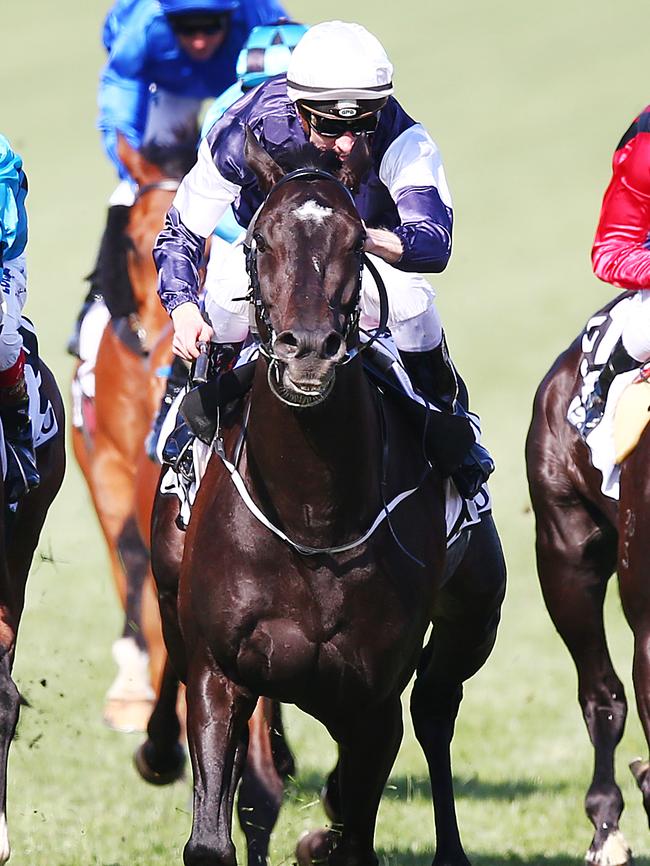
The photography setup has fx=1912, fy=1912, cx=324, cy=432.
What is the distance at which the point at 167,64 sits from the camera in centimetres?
952

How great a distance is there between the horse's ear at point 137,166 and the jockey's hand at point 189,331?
143 inches

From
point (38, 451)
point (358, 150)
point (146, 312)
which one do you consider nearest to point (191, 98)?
point (146, 312)

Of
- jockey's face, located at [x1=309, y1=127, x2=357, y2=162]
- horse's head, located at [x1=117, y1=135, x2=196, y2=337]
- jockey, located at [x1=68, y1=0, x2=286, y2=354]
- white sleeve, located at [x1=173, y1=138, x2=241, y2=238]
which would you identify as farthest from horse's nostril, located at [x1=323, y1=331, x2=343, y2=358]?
jockey, located at [x1=68, y1=0, x2=286, y2=354]

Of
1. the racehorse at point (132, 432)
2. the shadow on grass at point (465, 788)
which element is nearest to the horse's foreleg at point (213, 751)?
the shadow on grass at point (465, 788)

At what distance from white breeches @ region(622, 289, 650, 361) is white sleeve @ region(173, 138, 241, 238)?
150 centimetres

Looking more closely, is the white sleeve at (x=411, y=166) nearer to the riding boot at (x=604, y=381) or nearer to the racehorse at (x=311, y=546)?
the racehorse at (x=311, y=546)

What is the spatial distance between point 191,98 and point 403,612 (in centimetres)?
463

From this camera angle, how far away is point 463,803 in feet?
26.3

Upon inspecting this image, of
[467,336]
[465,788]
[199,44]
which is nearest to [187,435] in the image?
[465,788]

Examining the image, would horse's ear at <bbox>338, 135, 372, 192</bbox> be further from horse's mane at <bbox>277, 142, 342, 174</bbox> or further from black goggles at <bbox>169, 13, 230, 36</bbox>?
black goggles at <bbox>169, 13, 230, 36</bbox>

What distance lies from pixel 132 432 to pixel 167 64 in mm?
1842

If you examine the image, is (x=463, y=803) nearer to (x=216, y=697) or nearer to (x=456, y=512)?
(x=456, y=512)

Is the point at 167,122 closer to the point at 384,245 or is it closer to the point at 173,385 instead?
the point at 173,385

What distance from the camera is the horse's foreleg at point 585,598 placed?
282 inches
